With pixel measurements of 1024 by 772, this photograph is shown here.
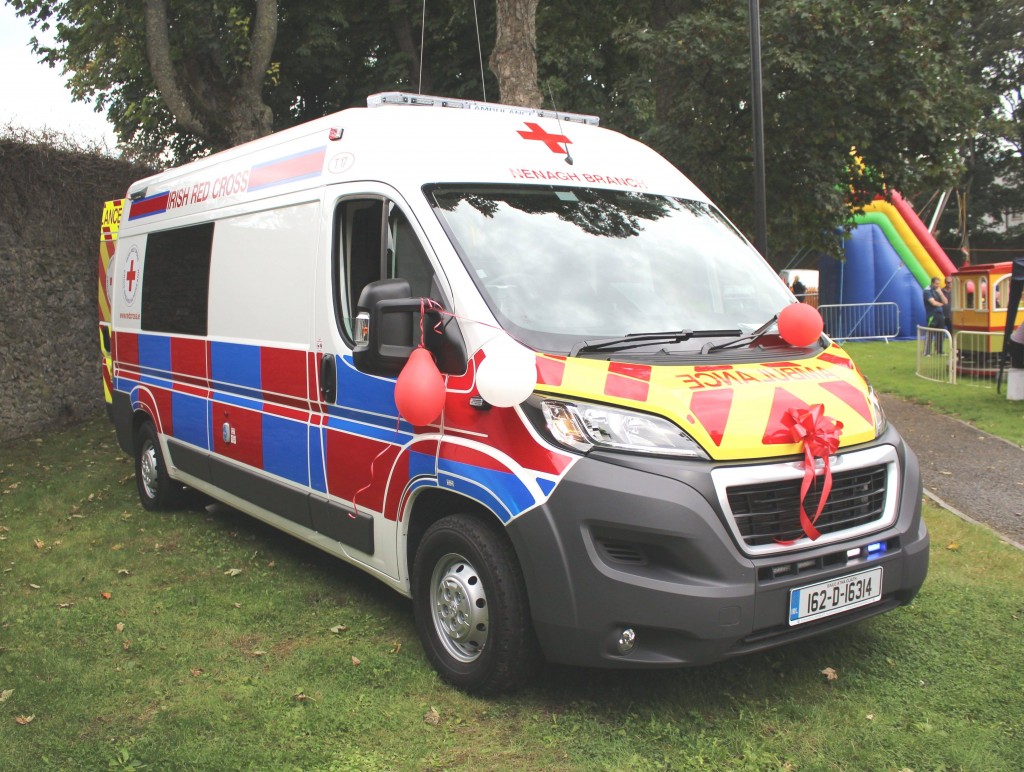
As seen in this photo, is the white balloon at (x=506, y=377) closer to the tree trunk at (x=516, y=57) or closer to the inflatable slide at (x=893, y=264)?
the tree trunk at (x=516, y=57)

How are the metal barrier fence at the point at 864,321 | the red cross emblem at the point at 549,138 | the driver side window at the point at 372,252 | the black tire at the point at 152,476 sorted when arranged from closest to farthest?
1. the driver side window at the point at 372,252
2. the red cross emblem at the point at 549,138
3. the black tire at the point at 152,476
4. the metal barrier fence at the point at 864,321

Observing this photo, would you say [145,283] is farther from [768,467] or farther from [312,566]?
[768,467]

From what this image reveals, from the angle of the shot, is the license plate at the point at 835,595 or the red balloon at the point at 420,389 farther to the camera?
the red balloon at the point at 420,389

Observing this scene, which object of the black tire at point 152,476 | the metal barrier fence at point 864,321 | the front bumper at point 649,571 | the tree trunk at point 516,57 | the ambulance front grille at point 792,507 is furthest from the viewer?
the metal barrier fence at point 864,321

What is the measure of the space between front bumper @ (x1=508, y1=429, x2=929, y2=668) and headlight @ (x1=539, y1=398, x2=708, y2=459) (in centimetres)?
6

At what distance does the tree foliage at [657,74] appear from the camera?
11.4 metres

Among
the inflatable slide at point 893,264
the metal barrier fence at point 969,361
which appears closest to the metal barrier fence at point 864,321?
the inflatable slide at point 893,264

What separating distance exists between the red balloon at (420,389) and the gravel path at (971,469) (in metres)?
4.51

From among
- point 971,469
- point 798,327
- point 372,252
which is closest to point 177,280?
point 372,252

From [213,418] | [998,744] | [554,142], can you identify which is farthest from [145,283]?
[998,744]

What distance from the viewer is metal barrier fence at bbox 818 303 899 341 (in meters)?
24.7

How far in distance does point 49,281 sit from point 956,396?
12044 mm

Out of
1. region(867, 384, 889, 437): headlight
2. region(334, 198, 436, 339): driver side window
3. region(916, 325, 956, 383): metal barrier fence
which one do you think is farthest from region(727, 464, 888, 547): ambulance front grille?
region(916, 325, 956, 383): metal barrier fence

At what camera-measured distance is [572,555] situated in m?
3.69
